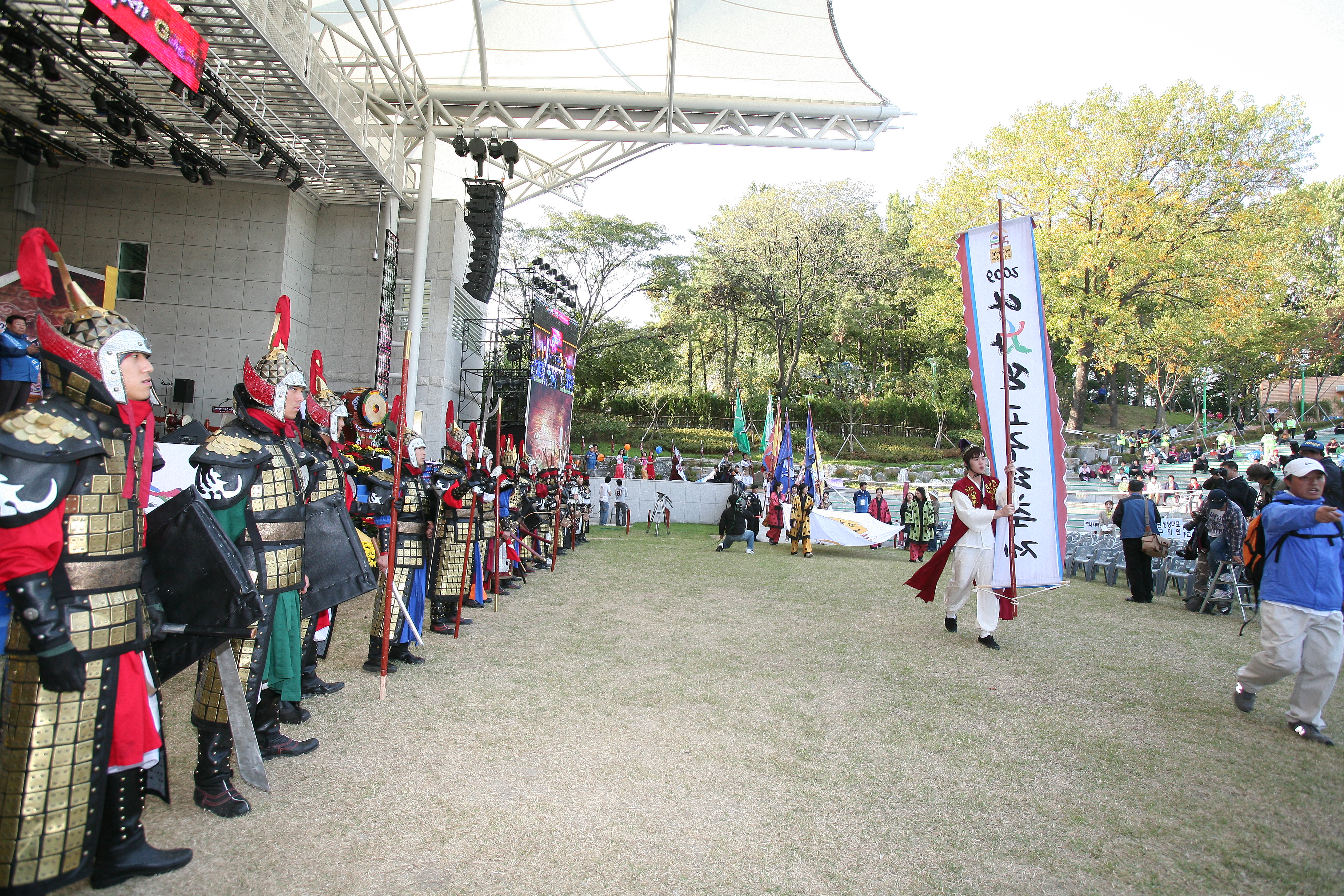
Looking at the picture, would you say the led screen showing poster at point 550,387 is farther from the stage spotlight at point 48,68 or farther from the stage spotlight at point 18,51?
the stage spotlight at point 18,51

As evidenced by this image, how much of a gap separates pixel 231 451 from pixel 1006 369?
5392mm

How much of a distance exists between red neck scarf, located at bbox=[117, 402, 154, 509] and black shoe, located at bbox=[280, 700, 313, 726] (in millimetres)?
1551

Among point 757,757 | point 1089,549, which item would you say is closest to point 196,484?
point 757,757

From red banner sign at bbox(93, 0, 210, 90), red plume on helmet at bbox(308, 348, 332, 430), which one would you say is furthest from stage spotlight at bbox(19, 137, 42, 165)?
red plume on helmet at bbox(308, 348, 332, 430)

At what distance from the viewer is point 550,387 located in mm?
18516

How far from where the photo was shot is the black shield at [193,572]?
8.09 ft

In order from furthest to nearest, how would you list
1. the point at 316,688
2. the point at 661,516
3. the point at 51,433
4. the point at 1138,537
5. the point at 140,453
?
1. the point at 661,516
2. the point at 1138,537
3. the point at 316,688
4. the point at 140,453
5. the point at 51,433

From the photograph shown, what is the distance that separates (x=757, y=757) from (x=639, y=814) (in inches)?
33.1

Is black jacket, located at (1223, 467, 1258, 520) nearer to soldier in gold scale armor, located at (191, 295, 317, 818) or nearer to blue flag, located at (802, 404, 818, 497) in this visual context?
blue flag, located at (802, 404, 818, 497)

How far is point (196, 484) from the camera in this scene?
292 centimetres

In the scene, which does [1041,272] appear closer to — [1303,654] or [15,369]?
[1303,654]

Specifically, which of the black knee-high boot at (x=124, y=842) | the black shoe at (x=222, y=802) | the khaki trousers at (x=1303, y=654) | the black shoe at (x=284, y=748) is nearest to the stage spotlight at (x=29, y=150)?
the black shoe at (x=284, y=748)

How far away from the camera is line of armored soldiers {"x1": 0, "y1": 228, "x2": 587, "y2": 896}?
2.00m

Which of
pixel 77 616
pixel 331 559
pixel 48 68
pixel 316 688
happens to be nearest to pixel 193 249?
pixel 48 68
